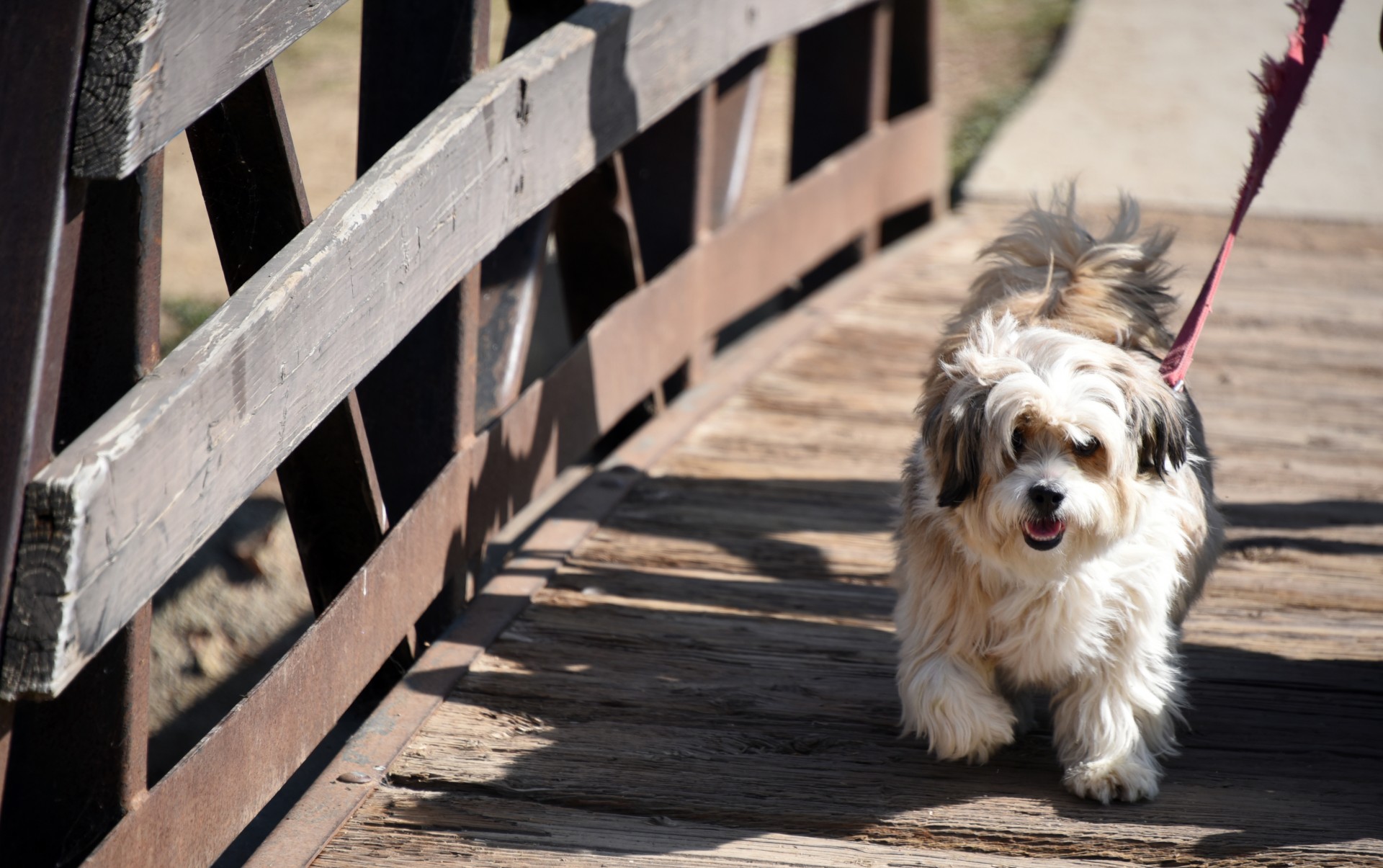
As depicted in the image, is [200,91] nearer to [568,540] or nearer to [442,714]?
[442,714]

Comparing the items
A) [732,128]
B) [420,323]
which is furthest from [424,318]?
[732,128]

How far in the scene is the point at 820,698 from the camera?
3.39 m

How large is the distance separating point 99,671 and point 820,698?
1726 millimetres

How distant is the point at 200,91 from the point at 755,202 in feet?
28.0

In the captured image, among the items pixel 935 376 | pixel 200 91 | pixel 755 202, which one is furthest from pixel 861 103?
pixel 200 91

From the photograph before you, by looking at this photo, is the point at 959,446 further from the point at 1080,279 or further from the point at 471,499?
the point at 471,499

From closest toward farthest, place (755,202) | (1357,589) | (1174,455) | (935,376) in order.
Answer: (1174,455), (935,376), (1357,589), (755,202)

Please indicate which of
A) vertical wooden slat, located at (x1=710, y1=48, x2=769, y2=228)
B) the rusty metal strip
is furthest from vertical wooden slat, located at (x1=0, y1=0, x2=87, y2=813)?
vertical wooden slat, located at (x1=710, y1=48, x2=769, y2=228)

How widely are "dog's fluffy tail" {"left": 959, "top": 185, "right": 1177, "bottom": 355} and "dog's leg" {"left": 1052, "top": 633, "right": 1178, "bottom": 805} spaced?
2.59ft

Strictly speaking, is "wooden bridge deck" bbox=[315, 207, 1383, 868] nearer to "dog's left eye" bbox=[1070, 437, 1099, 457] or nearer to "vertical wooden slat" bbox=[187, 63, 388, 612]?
"vertical wooden slat" bbox=[187, 63, 388, 612]

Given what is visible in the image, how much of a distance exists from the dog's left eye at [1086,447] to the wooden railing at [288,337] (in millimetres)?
1479

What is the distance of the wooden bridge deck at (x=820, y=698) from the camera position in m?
2.83

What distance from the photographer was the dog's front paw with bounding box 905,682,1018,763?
2992 mm

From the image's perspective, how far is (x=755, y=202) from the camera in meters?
10.5
